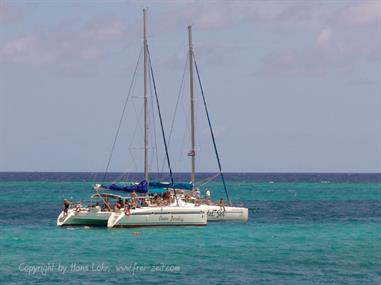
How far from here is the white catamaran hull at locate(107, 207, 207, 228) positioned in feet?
210

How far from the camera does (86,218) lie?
65.4 meters

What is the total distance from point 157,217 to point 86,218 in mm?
4846

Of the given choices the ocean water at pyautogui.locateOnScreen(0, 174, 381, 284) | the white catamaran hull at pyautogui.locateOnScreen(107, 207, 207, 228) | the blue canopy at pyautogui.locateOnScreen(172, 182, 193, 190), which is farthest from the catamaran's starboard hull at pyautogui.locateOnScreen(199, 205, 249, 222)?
the white catamaran hull at pyautogui.locateOnScreen(107, 207, 207, 228)

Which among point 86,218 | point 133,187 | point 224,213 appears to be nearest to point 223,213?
point 224,213

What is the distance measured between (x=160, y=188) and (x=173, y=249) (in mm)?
20446

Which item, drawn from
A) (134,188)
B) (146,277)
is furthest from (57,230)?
(146,277)

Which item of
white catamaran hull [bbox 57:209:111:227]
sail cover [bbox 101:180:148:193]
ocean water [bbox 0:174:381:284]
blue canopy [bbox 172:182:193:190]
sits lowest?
ocean water [bbox 0:174:381:284]

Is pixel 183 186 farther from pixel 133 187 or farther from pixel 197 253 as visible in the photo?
pixel 197 253

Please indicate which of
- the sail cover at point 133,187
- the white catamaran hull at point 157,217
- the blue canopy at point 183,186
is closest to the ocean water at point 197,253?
the white catamaran hull at point 157,217

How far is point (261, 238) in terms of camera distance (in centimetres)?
5822

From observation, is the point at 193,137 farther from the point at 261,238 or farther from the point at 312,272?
the point at 312,272

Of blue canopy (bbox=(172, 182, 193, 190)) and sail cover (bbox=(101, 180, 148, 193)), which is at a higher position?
blue canopy (bbox=(172, 182, 193, 190))

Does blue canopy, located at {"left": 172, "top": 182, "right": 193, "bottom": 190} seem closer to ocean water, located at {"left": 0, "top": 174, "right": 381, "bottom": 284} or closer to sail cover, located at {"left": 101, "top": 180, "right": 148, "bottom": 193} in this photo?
sail cover, located at {"left": 101, "top": 180, "right": 148, "bottom": 193}

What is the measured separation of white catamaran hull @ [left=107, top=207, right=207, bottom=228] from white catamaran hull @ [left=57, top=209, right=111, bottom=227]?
1142mm
